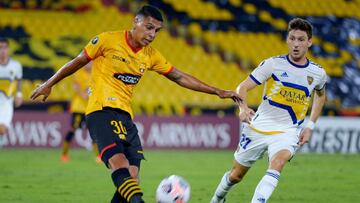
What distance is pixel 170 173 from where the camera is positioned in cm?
1352

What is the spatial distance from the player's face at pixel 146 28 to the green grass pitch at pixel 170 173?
2767 mm

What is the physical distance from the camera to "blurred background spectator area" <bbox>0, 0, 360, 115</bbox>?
21.3 meters

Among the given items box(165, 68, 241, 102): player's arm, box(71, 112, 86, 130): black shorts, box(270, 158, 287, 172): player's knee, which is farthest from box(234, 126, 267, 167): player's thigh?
box(71, 112, 86, 130): black shorts

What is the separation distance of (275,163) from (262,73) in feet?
3.23

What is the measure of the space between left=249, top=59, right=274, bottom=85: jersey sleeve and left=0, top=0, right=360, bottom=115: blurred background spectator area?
12.4 meters

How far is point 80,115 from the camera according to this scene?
16453 millimetres

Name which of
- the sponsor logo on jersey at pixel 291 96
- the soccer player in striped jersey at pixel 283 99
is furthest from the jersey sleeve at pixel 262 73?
the sponsor logo on jersey at pixel 291 96

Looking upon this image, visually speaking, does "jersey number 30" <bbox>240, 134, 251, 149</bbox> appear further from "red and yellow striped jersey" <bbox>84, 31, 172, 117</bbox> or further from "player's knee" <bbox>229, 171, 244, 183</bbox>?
"red and yellow striped jersey" <bbox>84, 31, 172, 117</bbox>

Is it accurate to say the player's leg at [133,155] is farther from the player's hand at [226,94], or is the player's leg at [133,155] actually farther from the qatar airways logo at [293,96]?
the qatar airways logo at [293,96]

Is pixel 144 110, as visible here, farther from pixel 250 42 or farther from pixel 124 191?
pixel 124 191

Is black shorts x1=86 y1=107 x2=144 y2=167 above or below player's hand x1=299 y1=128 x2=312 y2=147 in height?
below

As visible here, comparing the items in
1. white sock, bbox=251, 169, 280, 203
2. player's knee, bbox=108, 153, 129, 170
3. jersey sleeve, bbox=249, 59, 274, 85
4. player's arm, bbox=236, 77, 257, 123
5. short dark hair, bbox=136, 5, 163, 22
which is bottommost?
player's knee, bbox=108, 153, 129, 170

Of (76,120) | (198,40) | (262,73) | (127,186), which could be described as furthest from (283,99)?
→ (198,40)

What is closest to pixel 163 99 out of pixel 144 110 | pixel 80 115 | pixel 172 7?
pixel 144 110
